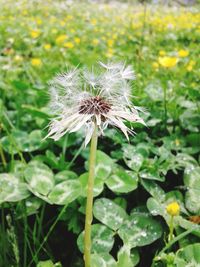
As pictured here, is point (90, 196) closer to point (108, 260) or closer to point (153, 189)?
point (108, 260)

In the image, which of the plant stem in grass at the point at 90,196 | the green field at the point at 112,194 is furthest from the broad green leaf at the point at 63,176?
the plant stem in grass at the point at 90,196

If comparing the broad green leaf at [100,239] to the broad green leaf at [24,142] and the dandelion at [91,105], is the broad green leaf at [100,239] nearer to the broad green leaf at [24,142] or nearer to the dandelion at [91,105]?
the dandelion at [91,105]

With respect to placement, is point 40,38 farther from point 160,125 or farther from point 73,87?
point 73,87

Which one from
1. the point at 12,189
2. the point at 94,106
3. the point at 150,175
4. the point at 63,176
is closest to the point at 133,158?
Answer: the point at 150,175

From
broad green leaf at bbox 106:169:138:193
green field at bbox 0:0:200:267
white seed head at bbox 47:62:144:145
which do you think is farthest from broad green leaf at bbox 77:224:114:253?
white seed head at bbox 47:62:144:145

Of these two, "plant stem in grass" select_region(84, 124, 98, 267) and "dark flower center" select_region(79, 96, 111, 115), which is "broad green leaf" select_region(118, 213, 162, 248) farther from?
"dark flower center" select_region(79, 96, 111, 115)
